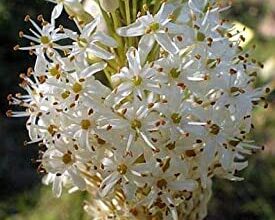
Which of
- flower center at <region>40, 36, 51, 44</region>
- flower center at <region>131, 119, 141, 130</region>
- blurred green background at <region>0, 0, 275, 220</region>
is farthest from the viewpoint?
blurred green background at <region>0, 0, 275, 220</region>

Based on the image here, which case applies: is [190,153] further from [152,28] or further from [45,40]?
[45,40]

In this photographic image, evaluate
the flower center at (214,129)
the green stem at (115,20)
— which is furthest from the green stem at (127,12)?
the flower center at (214,129)

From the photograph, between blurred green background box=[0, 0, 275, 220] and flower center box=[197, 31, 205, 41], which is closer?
flower center box=[197, 31, 205, 41]

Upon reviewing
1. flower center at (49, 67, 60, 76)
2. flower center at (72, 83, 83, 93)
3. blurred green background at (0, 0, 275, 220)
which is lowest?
blurred green background at (0, 0, 275, 220)

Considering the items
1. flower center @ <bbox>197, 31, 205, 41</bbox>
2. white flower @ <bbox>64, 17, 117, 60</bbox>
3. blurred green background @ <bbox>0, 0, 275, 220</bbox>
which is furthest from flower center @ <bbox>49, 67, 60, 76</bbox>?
blurred green background @ <bbox>0, 0, 275, 220</bbox>

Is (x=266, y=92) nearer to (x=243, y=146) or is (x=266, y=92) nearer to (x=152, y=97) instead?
(x=243, y=146)

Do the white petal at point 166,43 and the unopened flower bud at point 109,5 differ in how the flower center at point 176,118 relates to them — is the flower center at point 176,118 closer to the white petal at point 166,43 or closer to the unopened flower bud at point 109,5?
the white petal at point 166,43

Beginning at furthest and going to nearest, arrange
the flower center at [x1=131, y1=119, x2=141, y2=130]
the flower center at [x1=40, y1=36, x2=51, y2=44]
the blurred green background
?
1. the blurred green background
2. the flower center at [x1=40, y1=36, x2=51, y2=44]
3. the flower center at [x1=131, y1=119, x2=141, y2=130]

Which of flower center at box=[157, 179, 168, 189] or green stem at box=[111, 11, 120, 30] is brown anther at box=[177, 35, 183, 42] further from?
flower center at box=[157, 179, 168, 189]

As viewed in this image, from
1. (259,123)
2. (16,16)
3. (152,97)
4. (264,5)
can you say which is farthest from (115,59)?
(264,5)
